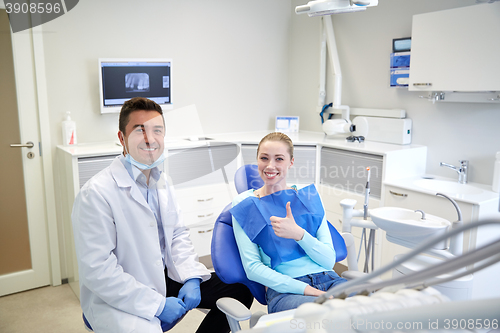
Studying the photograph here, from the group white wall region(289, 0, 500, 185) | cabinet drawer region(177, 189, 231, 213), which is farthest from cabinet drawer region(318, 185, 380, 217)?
cabinet drawer region(177, 189, 231, 213)

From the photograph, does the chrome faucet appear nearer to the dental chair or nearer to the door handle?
the dental chair

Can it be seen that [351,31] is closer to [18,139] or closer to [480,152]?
[480,152]

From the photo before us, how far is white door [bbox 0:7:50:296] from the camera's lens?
2760mm

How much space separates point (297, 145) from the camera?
10.8 ft

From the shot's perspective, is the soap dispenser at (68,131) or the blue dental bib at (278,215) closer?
the blue dental bib at (278,215)

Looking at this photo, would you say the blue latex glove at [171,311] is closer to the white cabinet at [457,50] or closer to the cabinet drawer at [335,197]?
the cabinet drawer at [335,197]

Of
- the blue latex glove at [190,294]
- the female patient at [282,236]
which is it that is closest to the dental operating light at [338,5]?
the female patient at [282,236]

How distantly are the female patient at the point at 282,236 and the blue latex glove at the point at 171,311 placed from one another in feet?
0.98

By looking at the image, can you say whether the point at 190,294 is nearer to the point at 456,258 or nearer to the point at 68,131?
the point at 456,258

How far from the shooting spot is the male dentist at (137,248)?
1.52 metres

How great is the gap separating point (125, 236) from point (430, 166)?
2.36 meters

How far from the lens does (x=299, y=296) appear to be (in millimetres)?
1599

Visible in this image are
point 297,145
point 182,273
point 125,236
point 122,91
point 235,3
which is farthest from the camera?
point 235,3

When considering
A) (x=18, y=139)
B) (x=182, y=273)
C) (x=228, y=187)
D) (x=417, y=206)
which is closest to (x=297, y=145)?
(x=228, y=187)
